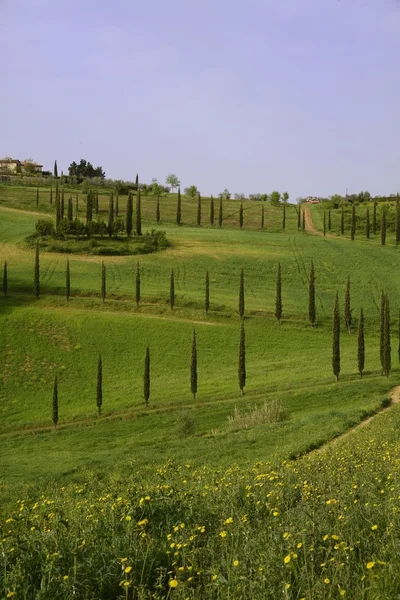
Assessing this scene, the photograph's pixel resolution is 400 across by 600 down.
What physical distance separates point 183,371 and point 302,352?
15994 mm

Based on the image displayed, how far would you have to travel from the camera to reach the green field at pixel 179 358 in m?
32.9

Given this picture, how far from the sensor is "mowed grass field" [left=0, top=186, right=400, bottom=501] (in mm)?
38531

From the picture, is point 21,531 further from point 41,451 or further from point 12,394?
point 12,394

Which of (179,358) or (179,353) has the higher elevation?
(179,353)

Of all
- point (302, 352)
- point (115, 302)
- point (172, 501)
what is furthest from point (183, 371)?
point (172, 501)

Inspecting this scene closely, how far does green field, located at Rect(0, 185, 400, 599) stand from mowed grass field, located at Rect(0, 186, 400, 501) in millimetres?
245

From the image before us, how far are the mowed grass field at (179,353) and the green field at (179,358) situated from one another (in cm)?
24

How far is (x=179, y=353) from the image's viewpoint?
81188 millimetres

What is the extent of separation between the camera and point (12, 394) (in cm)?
6981

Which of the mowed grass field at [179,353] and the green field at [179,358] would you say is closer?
the green field at [179,358]

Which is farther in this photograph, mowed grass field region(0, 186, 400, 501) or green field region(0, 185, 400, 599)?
mowed grass field region(0, 186, 400, 501)

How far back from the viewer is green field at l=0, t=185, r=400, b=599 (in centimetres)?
3291

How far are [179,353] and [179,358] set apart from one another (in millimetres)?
1297

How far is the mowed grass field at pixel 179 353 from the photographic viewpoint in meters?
38.5
